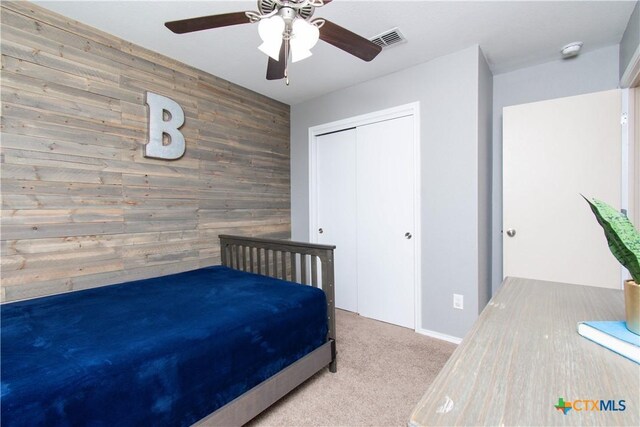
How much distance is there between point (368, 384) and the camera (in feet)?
6.10

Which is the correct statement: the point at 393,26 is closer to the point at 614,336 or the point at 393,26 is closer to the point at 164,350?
the point at 614,336

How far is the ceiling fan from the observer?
124cm

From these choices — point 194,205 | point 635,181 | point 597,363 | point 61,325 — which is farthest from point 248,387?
point 635,181

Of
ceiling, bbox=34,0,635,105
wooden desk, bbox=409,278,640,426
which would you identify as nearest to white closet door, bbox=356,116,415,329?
ceiling, bbox=34,0,635,105

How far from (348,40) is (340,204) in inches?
75.8

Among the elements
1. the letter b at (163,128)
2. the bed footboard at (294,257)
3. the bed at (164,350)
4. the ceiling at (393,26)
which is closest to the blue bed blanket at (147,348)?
the bed at (164,350)

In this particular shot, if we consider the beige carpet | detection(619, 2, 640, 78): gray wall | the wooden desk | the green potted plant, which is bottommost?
the beige carpet

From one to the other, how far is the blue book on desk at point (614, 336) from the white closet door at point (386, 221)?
192 centimetres

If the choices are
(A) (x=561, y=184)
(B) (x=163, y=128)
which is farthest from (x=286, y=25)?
(A) (x=561, y=184)

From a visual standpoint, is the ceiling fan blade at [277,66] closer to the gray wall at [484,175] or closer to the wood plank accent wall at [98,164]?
the wood plank accent wall at [98,164]

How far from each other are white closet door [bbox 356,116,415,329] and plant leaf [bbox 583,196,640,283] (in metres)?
1.96

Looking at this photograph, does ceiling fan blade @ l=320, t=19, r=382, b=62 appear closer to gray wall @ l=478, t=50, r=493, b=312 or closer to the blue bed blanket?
gray wall @ l=478, t=50, r=493, b=312

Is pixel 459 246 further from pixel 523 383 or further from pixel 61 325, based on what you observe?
pixel 61 325

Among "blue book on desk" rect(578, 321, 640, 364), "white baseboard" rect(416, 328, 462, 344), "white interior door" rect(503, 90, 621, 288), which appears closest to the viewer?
"blue book on desk" rect(578, 321, 640, 364)
